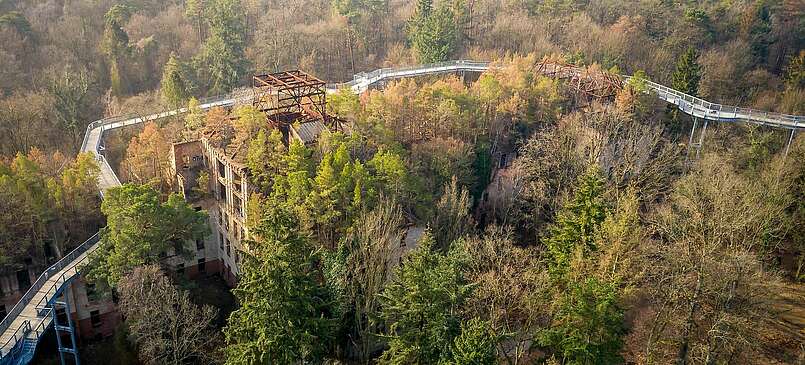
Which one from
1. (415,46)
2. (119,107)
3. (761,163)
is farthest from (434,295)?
(415,46)

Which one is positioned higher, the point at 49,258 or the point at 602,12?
the point at 602,12

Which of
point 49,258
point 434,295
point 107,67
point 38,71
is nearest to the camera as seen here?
point 434,295

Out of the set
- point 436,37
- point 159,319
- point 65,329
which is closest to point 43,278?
point 65,329

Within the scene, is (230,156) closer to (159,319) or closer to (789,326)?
(159,319)

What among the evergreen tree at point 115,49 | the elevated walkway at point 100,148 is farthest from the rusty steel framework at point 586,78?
the evergreen tree at point 115,49

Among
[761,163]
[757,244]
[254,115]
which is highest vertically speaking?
[254,115]

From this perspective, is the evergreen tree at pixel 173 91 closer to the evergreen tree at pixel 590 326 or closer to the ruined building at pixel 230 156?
the ruined building at pixel 230 156

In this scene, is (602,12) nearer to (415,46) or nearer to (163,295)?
(415,46)
